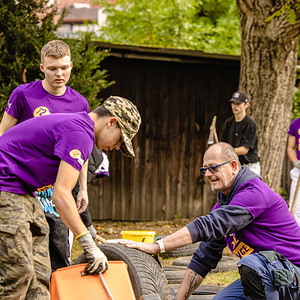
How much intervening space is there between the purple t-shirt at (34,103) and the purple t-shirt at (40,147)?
950mm

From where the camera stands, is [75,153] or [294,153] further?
[294,153]

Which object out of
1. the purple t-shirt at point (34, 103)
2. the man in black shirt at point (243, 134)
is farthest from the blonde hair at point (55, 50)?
the man in black shirt at point (243, 134)

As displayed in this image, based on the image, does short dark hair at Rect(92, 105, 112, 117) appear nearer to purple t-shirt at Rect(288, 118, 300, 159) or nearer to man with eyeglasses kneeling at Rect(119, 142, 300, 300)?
man with eyeglasses kneeling at Rect(119, 142, 300, 300)

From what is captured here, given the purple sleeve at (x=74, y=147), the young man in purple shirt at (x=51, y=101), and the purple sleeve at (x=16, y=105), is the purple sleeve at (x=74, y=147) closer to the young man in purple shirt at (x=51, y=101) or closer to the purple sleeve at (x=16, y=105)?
the young man in purple shirt at (x=51, y=101)

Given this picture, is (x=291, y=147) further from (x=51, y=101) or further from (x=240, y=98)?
(x=51, y=101)

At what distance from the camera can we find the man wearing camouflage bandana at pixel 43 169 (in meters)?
2.66

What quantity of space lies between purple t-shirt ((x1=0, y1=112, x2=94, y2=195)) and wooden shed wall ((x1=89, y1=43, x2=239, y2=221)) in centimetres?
610

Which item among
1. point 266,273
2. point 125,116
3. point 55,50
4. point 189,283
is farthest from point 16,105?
point 266,273

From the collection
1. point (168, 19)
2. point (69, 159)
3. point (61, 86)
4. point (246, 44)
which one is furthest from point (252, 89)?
point (168, 19)

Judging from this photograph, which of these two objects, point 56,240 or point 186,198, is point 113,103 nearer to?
point 56,240

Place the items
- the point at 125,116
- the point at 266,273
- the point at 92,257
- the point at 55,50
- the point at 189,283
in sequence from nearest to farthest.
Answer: the point at 92,257, the point at 125,116, the point at 266,273, the point at 189,283, the point at 55,50

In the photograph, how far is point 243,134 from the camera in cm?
688

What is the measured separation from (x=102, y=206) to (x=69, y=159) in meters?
6.67

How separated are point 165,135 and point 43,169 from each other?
6735mm
